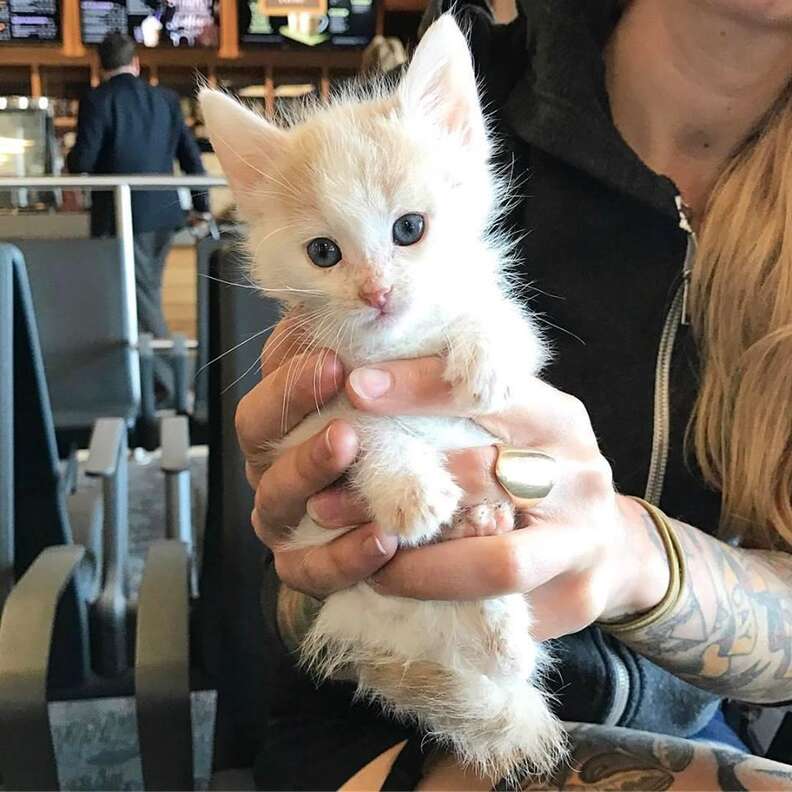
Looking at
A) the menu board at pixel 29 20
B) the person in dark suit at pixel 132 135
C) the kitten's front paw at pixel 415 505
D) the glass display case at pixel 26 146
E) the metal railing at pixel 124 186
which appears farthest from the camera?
the menu board at pixel 29 20

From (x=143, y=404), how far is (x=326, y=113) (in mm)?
1689

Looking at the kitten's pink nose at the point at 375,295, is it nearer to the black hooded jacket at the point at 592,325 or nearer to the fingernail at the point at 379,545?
the fingernail at the point at 379,545

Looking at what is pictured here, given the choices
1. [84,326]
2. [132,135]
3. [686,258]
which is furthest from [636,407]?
[132,135]

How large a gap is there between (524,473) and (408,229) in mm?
196

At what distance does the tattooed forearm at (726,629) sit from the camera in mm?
770

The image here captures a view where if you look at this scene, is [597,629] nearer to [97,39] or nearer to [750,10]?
[750,10]

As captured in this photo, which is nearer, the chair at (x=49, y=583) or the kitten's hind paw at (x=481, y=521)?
the kitten's hind paw at (x=481, y=521)

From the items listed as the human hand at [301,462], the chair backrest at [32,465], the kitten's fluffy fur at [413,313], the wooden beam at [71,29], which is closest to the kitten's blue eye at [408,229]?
the kitten's fluffy fur at [413,313]

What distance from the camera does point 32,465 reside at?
1252 mm

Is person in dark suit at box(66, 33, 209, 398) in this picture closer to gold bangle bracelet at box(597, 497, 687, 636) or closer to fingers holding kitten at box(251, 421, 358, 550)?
fingers holding kitten at box(251, 421, 358, 550)

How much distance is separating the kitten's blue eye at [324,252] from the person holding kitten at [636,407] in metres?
0.07

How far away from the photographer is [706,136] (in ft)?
3.13

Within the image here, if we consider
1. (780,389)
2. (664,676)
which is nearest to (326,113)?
A: (780,389)

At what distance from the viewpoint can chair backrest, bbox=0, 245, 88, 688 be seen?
1.25 m
